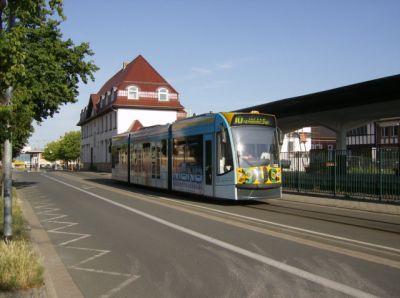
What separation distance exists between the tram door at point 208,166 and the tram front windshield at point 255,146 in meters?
1.23

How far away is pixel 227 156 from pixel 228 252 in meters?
8.09

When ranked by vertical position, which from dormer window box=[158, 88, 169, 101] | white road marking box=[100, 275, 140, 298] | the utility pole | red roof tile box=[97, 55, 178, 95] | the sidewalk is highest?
red roof tile box=[97, 55, 178, 95]

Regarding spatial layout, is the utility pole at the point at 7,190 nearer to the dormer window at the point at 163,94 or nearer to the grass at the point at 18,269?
the grass at the point at 18,269

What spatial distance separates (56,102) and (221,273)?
18.7 metres

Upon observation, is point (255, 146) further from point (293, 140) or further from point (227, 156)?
point (293, 140)

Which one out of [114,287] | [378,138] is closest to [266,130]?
[114,287]

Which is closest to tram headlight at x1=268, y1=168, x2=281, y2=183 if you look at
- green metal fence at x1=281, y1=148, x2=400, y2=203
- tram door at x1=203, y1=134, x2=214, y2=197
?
tram door at x1=203, y1=134, x2=214, y2=197

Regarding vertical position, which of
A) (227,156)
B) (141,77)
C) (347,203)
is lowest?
(347,203)

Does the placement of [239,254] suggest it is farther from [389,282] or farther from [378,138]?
[378,138]

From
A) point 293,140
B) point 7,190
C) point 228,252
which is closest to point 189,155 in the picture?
point 228,252

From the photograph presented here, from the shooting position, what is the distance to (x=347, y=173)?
18641 mm

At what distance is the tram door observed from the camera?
1742 centimetres

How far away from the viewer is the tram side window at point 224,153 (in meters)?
16.5

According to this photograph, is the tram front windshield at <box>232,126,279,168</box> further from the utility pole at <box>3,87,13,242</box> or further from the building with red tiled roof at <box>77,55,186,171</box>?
the building with red tiled roof at <box>77,55,186,171</box>
